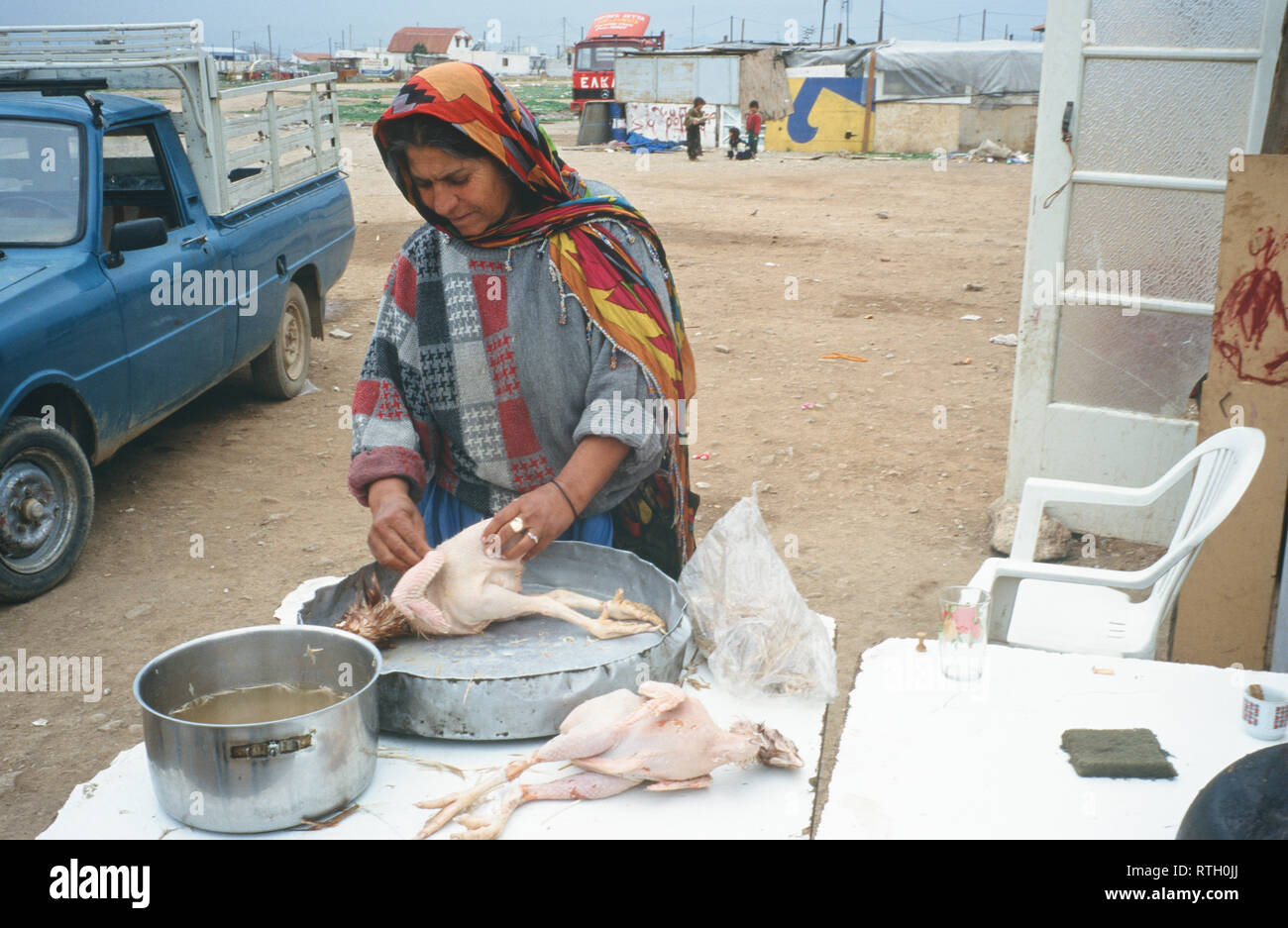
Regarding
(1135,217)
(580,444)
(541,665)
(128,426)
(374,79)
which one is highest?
(374,79)

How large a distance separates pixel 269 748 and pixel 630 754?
500 mm

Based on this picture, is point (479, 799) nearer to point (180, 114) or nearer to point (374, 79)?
point (180, 114)

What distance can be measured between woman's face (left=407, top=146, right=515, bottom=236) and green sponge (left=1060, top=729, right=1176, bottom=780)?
1.43 m

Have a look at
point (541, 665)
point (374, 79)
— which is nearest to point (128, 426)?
point (541, 665)

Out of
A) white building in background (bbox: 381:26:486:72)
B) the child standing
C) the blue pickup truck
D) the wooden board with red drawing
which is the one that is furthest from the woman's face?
white building in background (bbox: 381:26:486:72)

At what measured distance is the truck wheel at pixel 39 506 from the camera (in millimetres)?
4434

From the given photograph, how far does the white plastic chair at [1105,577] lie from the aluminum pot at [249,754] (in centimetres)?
208

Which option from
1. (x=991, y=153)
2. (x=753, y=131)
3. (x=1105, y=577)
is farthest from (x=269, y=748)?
(x=991, y=153)

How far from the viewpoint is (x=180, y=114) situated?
6.07 meters

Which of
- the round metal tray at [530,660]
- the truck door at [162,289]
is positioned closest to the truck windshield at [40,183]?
the truck door at [162,289]

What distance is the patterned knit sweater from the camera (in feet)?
7.40

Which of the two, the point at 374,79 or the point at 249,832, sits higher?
the point at 374,79

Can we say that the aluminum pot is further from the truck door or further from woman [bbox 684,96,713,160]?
woman [bbox 684,96,713,160]
